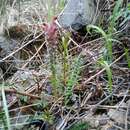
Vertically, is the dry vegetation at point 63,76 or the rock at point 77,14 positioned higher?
the rock at point 77,14

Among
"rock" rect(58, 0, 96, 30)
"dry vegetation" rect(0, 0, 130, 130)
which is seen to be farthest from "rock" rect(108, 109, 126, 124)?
"rock" rect(58, 0, 96, 30)

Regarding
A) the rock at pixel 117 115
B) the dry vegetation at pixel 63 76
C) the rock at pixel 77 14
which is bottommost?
the rock at pixel 117 115

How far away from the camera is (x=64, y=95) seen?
1.42m

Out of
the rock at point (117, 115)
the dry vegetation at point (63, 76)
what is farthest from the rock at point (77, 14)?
the rock at point (117, 115)

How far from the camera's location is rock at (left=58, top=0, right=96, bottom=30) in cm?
194

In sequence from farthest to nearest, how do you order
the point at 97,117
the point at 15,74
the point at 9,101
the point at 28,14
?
the point at 28,14
the point at 15,74
the point at 9,101
the point at 97,117

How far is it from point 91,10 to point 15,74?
558mm

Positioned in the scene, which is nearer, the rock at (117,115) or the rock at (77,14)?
the rock at (117,115)

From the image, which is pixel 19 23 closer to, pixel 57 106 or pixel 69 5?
pixel 69 5

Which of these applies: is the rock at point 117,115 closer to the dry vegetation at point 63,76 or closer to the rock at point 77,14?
the dry vegetation at point 63,76

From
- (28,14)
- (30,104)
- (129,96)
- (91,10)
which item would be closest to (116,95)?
(129,96)

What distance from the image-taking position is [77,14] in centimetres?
196

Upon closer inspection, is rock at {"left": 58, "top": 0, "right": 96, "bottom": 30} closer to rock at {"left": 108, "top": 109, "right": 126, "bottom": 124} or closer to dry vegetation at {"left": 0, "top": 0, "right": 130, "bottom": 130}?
dry vegetation at {"left": 0, "top": 0, "right": 130, "bottom": 130}

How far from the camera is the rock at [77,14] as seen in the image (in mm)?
1939
